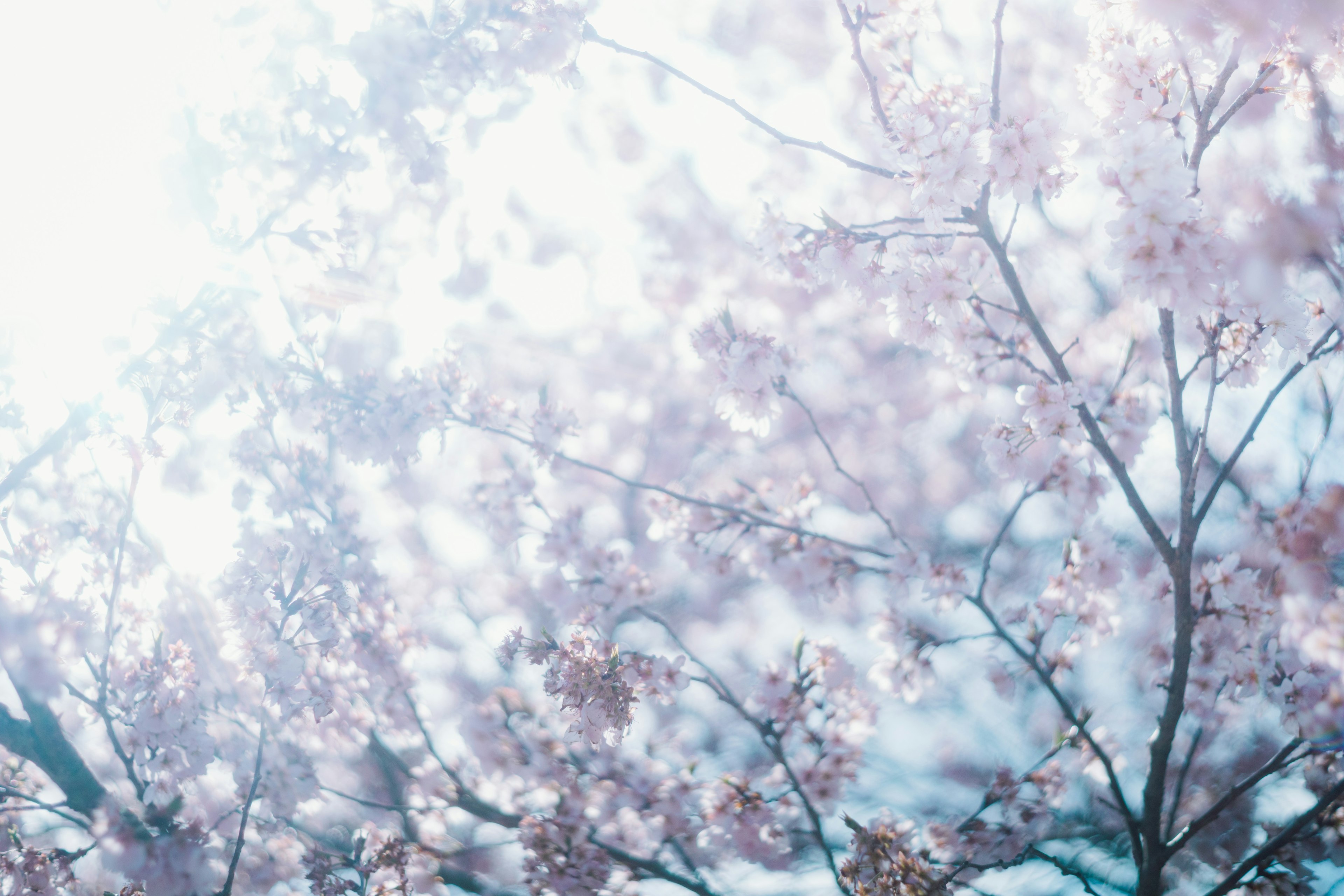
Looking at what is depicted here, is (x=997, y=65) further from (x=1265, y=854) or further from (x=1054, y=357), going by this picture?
(x=1265, y=854)

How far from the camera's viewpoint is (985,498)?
6027mm

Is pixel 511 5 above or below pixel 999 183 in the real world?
above

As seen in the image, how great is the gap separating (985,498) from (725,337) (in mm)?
4185

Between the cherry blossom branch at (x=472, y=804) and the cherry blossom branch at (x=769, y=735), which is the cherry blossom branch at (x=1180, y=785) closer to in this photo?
the cherry blossom branch at (x=769, y=735)

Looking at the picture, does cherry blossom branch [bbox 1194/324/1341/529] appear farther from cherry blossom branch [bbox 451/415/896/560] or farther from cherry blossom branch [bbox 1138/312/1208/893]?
cherry blossom branch [bbox 451/415/896/560]

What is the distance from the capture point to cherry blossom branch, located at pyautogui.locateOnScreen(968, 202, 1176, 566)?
2.01m

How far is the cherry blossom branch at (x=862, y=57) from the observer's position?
6.82ft

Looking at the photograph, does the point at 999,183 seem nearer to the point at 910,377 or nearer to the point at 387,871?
the point at 387,871

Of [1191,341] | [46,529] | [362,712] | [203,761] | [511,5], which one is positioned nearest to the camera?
[511,5]

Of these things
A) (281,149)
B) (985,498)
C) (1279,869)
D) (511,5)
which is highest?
(985,498)

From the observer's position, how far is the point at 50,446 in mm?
2404

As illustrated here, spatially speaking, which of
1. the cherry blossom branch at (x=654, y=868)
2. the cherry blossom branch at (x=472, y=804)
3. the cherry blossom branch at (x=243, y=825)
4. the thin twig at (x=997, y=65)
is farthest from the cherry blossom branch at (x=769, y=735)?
the thin twig at (x=997, y=65)

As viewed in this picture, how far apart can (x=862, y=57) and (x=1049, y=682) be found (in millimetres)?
2223

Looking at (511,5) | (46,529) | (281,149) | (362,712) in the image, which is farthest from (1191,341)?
(46,529)
